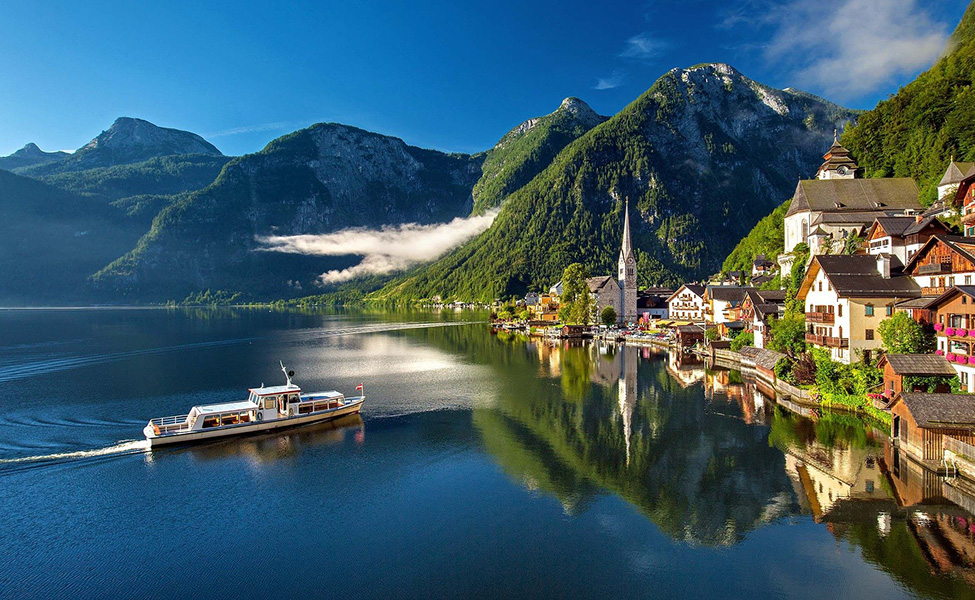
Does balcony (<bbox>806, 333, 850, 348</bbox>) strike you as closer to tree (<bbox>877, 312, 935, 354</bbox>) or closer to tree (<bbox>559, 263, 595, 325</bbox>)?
tree (<bbox>877, 312, 935, 354</bbox>)

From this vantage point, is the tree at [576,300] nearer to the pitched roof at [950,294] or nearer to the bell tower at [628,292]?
the bell tower at [628,292]

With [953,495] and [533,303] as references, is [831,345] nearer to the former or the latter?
[953,495]

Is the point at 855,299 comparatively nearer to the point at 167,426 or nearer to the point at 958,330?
the point at 958,330

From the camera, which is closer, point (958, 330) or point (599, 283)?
point (958, 330)

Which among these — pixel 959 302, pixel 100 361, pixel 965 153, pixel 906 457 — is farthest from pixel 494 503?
pixel 965 153

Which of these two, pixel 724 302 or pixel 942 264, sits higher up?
pixel 942 264

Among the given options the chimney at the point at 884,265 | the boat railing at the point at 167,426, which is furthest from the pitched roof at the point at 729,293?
the boat railing at the point at 167,426

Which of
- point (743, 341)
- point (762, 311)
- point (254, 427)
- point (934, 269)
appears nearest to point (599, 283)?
point (743, 341)
